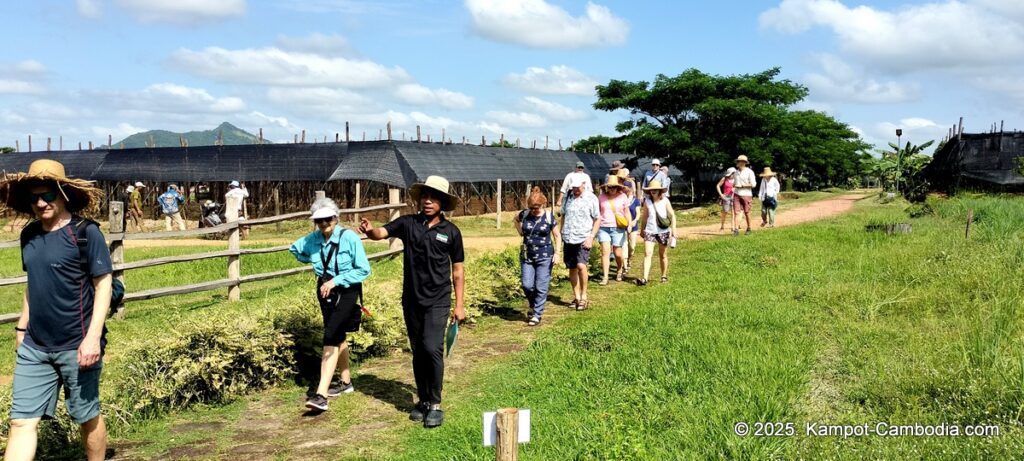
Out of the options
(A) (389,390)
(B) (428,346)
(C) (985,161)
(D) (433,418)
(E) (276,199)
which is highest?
(C) (985,161)

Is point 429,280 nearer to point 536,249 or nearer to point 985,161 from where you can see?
point 536,249

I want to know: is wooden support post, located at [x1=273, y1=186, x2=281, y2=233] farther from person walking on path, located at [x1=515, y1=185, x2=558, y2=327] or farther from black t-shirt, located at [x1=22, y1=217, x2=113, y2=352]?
black t-shirt, located at [x1=22, y1=217, x2=113, y2=352]

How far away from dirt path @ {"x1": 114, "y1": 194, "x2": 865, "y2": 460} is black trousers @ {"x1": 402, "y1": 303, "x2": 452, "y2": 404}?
0.97 ft

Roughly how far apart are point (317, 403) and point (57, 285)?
1971 millimetres

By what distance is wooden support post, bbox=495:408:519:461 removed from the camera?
302 cm

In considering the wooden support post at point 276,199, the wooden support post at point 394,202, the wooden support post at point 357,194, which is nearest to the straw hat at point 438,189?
the wooden support post at point 394,202

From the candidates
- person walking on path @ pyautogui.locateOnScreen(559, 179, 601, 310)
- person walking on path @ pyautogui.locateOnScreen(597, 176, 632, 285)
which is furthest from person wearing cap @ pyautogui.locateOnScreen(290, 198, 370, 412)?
person walking on path @ pyautogui.locateOnScreen(597, 176, 632, 285)

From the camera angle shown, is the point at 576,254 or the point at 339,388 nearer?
Answer: the point at 339,388

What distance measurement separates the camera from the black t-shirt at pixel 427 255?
5062mm

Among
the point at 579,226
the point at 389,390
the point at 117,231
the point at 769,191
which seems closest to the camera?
the point at 389,390

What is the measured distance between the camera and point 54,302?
146 inches

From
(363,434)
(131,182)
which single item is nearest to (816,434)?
(363,434)

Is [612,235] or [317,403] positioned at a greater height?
[612,235]

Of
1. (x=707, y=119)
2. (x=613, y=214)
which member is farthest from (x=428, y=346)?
(x=707, y=119)
